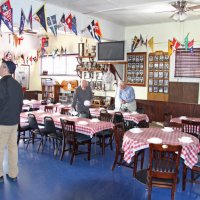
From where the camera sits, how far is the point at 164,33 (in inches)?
352

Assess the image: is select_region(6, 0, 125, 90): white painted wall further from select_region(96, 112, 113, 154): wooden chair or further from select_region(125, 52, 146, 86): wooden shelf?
select_region(96, 112, 113, 154): wooden chair

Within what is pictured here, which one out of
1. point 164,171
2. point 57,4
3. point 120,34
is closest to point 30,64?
point 120,34

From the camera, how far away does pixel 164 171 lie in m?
3.66

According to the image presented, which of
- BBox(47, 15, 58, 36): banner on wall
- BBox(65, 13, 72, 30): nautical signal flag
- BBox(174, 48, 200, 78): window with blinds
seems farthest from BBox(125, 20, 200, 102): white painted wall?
BBox(47, 15, 58, 36): banner on wall

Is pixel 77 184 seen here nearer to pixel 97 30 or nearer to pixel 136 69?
pixel 97 30

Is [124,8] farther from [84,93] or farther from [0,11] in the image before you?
[0,11]

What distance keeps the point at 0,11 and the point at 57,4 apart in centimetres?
178

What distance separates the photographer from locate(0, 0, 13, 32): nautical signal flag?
564cm

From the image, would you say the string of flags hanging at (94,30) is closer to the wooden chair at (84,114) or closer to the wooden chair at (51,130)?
the wooden chair at (84,114)

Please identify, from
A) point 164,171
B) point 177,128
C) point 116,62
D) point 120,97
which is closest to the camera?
point 164,171

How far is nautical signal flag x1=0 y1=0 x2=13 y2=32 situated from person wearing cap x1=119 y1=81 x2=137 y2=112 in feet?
11.3

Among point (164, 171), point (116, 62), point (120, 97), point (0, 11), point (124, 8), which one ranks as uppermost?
point (124, 8)

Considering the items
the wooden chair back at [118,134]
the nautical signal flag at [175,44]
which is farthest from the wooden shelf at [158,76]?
the wooden chair back at [118,134]

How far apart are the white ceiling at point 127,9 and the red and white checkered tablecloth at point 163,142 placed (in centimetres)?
313
